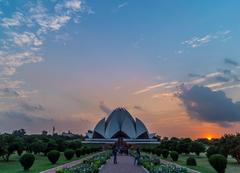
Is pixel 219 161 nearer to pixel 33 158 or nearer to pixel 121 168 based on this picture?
pixel 121 168

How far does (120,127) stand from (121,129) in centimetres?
58

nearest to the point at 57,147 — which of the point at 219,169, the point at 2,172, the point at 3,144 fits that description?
the point at 3,144

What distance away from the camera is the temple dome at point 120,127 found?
→ 282 ft

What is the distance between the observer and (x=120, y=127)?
86.2 metres

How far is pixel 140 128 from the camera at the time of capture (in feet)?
289

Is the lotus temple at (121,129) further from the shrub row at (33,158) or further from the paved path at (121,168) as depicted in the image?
the paved path at (121,168)

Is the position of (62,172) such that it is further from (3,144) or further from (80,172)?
(3,144)

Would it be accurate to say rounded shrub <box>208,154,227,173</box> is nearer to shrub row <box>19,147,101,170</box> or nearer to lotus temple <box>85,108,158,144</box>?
shrub row <box>19,147,101,170</box>

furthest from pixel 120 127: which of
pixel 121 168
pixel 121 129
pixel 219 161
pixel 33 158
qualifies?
pixel 219 161

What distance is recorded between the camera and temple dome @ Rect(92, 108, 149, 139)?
8581 cm

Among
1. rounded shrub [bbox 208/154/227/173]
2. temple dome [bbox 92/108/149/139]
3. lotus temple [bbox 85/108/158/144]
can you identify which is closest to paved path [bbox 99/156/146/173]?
rounded shrub [bbox 208/154/227/173]

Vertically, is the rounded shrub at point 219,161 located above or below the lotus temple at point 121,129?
below

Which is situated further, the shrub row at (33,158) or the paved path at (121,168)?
the shrub row at (33,158)

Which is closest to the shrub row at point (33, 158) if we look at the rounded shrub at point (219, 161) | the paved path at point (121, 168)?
the paved path at point (121, 168)
